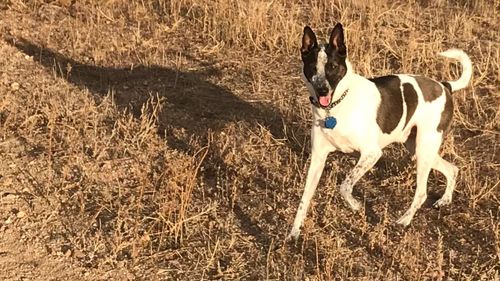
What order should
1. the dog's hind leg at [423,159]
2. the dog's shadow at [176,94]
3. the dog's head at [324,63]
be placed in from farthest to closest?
the dog's shadow at [176,94], the dog's hind leg at [423,159], the dog's head at [324,63]

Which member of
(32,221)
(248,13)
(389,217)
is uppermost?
(248,13)

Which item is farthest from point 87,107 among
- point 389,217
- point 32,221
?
point 389,217

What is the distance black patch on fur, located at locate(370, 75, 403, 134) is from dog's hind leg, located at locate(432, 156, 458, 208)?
0.68m

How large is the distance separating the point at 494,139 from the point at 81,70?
4646mm

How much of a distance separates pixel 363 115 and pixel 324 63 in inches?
19.1

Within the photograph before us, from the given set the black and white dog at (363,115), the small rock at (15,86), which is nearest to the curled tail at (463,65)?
the black and white dog at (363,115)

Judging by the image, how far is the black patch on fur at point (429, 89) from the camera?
5.32m

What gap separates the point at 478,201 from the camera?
549 cm

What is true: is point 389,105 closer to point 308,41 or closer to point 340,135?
point 340,135

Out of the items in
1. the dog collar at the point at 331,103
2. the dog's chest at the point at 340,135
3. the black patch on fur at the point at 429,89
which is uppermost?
the black patch on fur at the point at 429,89

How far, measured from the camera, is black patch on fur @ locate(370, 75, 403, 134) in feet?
16.6

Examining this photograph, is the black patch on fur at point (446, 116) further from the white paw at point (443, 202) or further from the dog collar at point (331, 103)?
the dog collar at point (331, 103)

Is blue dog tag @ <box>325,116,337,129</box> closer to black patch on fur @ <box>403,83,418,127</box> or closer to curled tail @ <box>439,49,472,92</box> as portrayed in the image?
black patch on fur @ <box>403,83,418,127</box>

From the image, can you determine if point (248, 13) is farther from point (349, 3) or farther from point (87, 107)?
point (87, 107)
